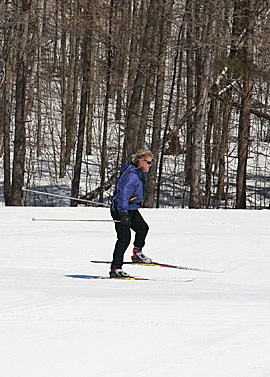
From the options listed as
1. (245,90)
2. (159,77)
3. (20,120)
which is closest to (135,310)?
(159,77)

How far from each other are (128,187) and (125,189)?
0.15ft

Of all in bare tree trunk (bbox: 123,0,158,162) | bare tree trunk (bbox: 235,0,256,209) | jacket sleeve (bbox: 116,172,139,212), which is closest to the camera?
jacket sleeve (bbox: 116,172,139,212)

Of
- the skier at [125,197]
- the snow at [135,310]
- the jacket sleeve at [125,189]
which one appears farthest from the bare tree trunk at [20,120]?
the jacket sleeve at [125,189]

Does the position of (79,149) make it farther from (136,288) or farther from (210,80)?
(136,288)

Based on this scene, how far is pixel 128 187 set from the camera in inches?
320

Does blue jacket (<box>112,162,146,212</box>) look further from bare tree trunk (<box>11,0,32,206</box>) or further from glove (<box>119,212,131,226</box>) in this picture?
bare tree trunk (<box>11,0,32,206</box>)

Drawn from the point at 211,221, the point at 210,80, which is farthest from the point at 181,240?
the point at 210,80

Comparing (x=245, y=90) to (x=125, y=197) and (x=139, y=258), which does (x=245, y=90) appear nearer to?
(x=139, y=258)

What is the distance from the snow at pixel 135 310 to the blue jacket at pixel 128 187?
0.97 metres

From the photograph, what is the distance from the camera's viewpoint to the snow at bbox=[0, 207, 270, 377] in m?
4.43

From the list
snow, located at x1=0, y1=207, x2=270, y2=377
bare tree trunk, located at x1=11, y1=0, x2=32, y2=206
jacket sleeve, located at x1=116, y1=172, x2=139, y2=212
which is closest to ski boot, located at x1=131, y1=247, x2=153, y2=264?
snow, located at x1=0, y1=207, x2=270, y2=377

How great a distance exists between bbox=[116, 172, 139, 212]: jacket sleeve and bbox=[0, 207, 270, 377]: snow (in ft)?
3.08

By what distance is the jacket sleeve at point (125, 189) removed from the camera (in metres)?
8.09

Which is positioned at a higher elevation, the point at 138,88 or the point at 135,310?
the point at 138,88
